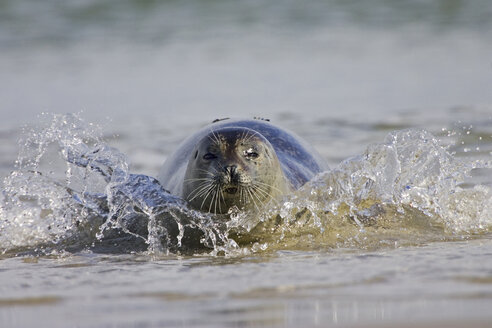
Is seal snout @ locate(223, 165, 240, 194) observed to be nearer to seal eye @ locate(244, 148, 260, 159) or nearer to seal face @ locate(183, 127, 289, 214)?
seal face @ locate(183, 127, 289, 214)

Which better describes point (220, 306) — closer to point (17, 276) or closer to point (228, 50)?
point (17, 276)

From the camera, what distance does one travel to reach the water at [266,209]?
11.5 feet

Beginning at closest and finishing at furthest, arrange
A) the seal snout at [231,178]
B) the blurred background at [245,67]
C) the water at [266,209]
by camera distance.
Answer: the water at [266,209] → the seal snout at [231,178] → the blurred background at [245,67]

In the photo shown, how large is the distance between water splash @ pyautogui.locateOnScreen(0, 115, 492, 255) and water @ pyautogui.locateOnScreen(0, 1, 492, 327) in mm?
14

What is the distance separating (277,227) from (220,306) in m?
1.87

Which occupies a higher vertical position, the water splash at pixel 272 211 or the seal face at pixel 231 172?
the seal face at pixel 231 172

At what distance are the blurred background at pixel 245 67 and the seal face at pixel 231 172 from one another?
125 inches

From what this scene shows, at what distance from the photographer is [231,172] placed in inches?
193

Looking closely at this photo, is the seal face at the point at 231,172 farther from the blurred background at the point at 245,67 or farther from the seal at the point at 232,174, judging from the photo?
the blurred background at the point at 245,67

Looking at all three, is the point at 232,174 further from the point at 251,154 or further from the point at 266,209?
the point at 266,209

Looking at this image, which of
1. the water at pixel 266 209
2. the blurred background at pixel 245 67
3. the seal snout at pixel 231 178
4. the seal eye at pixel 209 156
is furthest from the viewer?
the blurred background at pixel 245 67

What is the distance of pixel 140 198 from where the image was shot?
19.1ft

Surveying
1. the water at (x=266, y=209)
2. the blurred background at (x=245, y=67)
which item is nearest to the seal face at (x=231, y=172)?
the water at (x=266, y=209)

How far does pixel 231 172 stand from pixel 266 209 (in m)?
0.45
